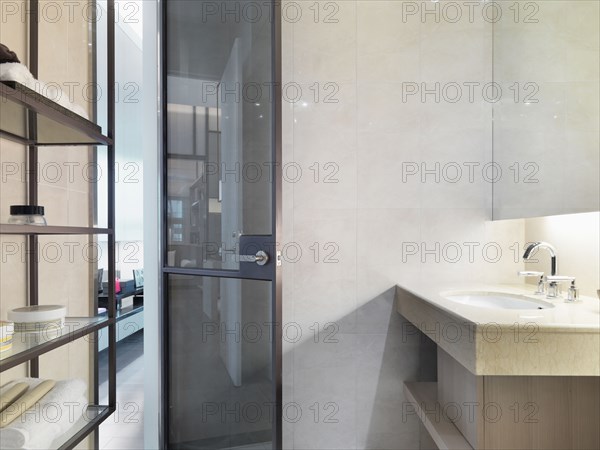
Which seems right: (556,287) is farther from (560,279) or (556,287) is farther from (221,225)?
(221,225)

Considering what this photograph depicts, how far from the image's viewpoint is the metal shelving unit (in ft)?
2.86

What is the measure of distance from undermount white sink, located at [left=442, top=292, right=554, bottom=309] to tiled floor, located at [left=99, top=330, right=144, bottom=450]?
156 centimetres

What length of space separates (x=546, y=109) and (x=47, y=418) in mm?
1958

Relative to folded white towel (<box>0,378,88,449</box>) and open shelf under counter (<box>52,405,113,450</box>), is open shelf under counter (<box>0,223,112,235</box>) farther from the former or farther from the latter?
open shelf under counter (<box>52,405,113,450</box>)

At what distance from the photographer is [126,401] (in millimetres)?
2215

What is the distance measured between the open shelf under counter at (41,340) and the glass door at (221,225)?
0.57 meters

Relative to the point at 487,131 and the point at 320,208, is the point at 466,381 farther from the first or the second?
the point at 487,131

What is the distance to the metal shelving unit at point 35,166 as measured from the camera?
34.3 inches

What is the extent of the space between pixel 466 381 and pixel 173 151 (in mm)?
1547

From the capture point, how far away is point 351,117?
75.4 inches

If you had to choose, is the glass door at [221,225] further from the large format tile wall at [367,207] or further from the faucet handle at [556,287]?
the faucet handle at [556,287]

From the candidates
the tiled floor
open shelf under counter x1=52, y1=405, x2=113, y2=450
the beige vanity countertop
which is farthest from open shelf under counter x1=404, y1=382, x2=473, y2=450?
the tiled floor

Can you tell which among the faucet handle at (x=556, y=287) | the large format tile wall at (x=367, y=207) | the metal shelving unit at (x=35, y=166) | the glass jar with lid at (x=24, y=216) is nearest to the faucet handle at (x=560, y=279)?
the faucet handle at (x=556, y=287)

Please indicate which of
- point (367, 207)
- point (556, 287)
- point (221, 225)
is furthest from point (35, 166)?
point (556, 287)
